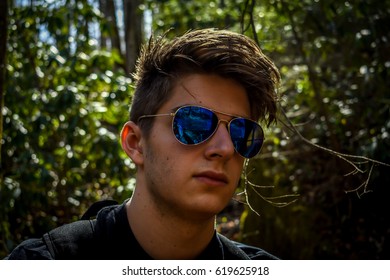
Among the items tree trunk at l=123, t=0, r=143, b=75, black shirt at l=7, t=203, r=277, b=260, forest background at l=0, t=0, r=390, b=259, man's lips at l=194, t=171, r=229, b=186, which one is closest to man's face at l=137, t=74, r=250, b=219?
man's lips at l=194, t=171, r=229, b=186

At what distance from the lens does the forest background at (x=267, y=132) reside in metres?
4.38

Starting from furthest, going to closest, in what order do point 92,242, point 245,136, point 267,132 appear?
point 267,132, point 245,136, point 92,242

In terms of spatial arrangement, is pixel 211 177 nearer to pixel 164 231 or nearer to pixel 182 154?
pixel 182 154

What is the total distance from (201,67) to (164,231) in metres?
0.67

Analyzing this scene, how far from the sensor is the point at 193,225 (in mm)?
1888

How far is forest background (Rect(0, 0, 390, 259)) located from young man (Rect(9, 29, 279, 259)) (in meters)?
1.86

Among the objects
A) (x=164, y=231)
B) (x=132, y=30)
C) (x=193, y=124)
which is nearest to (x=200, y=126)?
(x=193, y=124)

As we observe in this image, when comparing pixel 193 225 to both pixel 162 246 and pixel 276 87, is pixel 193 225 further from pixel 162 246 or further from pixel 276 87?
pixel 276 87

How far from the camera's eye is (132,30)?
26.2 ft

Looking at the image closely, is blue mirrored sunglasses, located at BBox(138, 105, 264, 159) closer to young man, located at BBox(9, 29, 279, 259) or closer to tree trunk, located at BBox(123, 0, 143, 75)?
young man, located at BBox(9, 29, 279, 259)

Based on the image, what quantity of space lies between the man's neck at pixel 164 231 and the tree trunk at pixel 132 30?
227 inches

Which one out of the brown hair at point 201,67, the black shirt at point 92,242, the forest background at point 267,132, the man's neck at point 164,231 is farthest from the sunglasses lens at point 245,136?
the forest background at point 267,132

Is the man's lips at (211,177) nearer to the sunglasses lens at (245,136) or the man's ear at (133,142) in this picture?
the sunglasses lens at (245,136)
